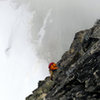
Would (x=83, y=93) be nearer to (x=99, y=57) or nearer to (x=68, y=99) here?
(x=68, y=99)

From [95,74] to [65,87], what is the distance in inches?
297

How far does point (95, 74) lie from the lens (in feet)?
66.3

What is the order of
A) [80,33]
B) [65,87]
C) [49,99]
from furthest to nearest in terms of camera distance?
[80,33]
[49,99]
[65,87]

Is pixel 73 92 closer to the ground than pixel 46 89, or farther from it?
closer to the ground

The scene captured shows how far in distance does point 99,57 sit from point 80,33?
1029 inches

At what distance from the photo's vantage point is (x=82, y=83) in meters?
22.9

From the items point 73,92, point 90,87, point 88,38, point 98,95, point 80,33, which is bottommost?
point 98,95

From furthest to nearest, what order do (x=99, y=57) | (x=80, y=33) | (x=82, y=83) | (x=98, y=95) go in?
(x=80, y=33) → (x=82, y=83) → (x=99, y=57) → (x=98, y=95)

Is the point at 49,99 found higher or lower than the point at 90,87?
higher

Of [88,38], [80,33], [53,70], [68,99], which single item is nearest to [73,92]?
[68,99]

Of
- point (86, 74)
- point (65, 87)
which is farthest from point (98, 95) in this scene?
point (65, 87)

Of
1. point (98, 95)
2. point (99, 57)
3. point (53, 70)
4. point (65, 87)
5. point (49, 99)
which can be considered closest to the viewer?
point (98, 95)

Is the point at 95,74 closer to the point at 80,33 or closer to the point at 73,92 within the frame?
the point at 73,92

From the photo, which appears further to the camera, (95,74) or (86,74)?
(86,74)
